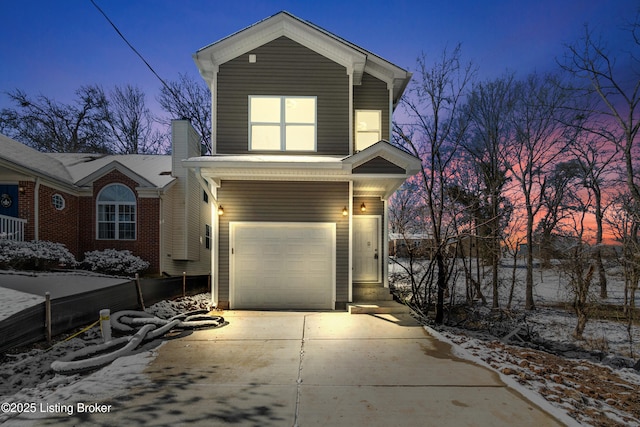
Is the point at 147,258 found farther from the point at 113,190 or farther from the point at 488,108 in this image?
the point at 488,108

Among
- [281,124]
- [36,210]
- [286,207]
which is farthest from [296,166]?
[36,210]

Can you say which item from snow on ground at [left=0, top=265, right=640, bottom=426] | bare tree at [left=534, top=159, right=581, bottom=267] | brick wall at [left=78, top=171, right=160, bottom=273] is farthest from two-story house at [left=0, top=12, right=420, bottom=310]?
bare tree at [left=534, top=159, right=581, bottom=267]

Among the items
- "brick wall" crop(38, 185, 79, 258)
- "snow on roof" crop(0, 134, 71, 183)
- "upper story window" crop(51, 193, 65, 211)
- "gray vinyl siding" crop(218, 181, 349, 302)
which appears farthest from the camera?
"upper story window" crop(51, 193, 65, 211)

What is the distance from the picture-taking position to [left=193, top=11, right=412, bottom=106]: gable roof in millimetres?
8562

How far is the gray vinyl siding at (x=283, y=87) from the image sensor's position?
28.6 feet

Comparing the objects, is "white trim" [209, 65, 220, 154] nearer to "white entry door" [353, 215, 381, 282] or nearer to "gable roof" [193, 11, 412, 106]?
"gable roof" [193, 11, 412, 106]

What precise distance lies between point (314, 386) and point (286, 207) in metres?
5.11

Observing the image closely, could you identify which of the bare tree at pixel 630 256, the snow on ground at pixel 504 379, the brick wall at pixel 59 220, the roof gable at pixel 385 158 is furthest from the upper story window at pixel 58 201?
the bare tree at pixel 630 256

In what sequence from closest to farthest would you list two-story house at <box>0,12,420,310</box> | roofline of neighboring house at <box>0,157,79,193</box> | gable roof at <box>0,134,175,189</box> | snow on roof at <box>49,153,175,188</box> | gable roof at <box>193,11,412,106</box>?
two-story house at <box>0,12,420,310</box> → gable roof at <box>193,11,412,106</box> → roofline of neighboring house at <box>0,157,79,193</box> → gable roof at <box>0,134,175,189</box> → snow on roof at <box>49,153,175,188</box>

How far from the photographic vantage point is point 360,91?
948 centimetres

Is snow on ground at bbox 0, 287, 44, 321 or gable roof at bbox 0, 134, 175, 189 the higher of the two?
gable roof at bbox 0, 134, 175, 189

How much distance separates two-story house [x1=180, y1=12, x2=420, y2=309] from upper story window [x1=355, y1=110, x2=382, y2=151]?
53 cm

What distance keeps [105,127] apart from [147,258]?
1549 cm

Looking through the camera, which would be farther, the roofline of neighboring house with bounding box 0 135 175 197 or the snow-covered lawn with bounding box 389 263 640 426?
the roofline of neighboring house with bounding box 0 135 175 197
